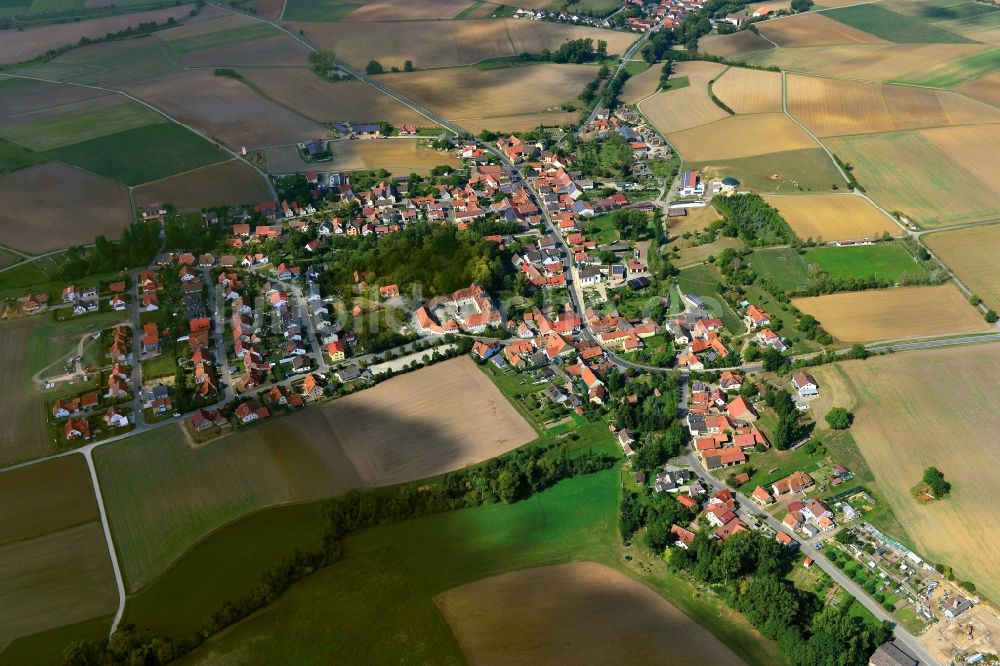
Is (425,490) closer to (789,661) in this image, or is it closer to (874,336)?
(789,661)

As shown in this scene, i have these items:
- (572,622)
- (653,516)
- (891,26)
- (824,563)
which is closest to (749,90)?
(891,26)

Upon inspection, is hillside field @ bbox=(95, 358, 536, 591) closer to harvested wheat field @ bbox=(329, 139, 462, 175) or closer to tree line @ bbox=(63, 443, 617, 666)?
tree line @ bbox=(63, 443, 617, 666)

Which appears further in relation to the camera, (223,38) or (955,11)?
(955,11)

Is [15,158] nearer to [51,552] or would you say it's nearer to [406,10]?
[51,552]

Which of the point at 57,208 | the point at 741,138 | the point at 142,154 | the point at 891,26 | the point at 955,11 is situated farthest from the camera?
the point at 955,11

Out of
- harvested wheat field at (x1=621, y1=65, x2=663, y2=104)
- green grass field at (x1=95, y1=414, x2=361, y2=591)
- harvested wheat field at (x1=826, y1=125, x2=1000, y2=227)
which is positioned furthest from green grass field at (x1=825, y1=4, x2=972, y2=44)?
green grass field at (x1=95, y1=414, x2=361, y2=591)

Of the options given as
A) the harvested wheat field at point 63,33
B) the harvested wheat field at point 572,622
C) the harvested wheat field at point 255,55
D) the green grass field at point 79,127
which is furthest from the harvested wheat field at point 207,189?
the harvested wheat field at point 572,622

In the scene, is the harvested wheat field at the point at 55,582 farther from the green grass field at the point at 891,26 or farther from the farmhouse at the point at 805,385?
the green grass field at the point at 891,26

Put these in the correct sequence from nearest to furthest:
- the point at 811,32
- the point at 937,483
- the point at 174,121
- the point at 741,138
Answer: the point at 937,483 < the point at 741,138 < the point at 174,121 < the point at 811,32

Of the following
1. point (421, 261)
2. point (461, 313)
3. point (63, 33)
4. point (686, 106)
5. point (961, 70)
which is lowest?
point (461, 313)
